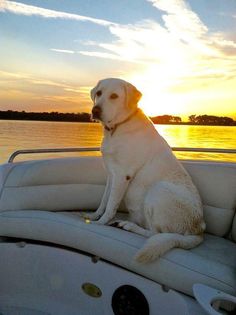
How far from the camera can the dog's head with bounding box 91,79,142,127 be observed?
2.86 m

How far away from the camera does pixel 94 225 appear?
104 inches

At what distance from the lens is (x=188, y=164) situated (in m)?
3.15

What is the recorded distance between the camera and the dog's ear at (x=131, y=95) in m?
2.87

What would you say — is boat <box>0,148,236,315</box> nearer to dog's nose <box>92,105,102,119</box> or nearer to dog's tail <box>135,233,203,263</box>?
dog's tail <box>135,233,203,263</box>

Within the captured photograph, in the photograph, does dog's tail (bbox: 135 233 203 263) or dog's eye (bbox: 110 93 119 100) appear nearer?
dog's tail (bbox: 135 233 203 263)

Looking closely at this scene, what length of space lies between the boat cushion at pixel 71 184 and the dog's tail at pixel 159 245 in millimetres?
612

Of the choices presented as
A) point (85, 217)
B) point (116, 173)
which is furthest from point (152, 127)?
point (85, 217)

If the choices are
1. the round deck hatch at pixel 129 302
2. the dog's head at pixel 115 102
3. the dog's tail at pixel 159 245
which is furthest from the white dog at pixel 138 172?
the round deck hatch at pixel 129 302

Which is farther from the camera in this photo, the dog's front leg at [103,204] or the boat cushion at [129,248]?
the dog's front leg at [103,204]

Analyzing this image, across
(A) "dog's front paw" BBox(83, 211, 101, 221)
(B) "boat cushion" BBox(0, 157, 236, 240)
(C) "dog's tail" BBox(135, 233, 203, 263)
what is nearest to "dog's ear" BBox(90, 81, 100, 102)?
(B) "boat cushion" BBox(0, 157, 236, 240)

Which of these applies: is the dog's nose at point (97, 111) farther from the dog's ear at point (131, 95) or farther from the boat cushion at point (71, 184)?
the boat cushion at point (71, 184)

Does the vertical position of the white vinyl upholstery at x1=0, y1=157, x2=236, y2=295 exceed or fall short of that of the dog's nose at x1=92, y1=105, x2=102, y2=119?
it falls short

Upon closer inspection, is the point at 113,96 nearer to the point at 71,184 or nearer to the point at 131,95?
the point at 131,95

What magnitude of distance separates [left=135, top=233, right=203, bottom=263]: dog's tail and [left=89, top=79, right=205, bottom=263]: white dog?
0.58ft
